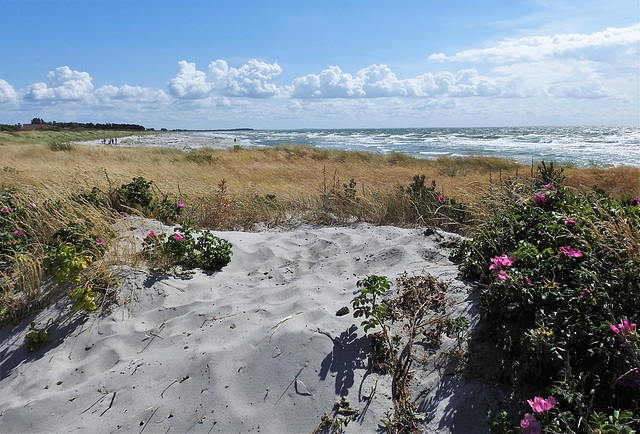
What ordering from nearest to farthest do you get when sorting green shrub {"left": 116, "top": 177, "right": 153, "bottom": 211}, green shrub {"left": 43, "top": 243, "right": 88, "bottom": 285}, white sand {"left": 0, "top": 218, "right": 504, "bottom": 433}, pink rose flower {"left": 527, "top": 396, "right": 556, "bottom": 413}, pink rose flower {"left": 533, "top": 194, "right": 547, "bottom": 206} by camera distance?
pink rose flower {"left": 527, "top": 396, "right": 556, "bottom": 413} < white sand {"left": 0, "top": 218, "right": 504, "bottom": 433} < pink rose flower {"left": 533, "top": 194, "right": 547, "bottom": 206} < green shrub {"left": 43, "top": 243, "right": 88, "bottom": 285} < green shrub {"left": 116, "top": 177, "right": 153, "bottom": 211}

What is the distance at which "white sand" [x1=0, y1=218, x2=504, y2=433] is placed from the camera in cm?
237

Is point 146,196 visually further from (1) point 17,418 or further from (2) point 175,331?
(1) point 17,418

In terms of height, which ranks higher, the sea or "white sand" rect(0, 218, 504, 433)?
"white sand" rect(0, 218, 504, 433)

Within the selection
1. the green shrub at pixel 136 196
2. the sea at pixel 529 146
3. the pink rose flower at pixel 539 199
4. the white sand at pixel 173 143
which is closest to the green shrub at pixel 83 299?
the green shrub at pixel 136 196

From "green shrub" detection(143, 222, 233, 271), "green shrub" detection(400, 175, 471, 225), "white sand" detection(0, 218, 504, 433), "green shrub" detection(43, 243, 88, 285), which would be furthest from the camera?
"green shrub" detection(400, 175, 471, 225)

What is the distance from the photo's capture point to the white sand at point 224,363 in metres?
2.37

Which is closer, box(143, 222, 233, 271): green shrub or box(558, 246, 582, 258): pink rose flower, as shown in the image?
box(558, 246, 582, 258): pink rose flower

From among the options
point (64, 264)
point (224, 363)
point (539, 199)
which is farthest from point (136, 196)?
point (539, 199)

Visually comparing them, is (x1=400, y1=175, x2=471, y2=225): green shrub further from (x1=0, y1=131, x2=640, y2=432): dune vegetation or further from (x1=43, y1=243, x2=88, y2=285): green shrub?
(x1=43, y1=243, x2=88, y2=285): green shrub

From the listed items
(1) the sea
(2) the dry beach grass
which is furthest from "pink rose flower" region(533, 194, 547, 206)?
(1) the sea

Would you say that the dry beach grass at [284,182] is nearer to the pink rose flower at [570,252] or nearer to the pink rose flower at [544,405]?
the pink rose flower at [570,252]

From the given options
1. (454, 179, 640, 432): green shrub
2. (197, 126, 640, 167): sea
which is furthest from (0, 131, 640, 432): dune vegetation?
(197, 126, 640, 167): sea

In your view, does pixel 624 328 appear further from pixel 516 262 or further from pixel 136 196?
pixel 136 196

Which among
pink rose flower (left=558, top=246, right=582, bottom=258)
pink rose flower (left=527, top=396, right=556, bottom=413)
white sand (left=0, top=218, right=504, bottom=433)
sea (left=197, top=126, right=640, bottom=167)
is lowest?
sea (left=197, top=126, right=640, bottom=167)
